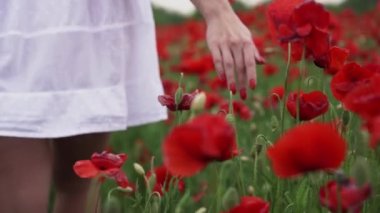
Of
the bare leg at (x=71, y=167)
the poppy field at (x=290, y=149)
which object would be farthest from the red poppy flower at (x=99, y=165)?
the bare leg at (x=71, y=167)

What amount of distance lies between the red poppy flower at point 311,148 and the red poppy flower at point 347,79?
1.05 ft

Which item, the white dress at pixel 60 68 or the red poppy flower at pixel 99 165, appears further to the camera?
the white dress at pixel 60 68

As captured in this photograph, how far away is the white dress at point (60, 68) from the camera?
145 centimetres

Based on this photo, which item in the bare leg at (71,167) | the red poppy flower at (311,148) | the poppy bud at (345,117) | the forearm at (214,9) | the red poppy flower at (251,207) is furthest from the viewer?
the bare leg at (71,167)

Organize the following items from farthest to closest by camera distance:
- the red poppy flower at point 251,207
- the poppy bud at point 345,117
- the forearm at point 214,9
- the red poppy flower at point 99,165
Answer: the poppy bud at point 345,117 → the forearm at point 214,9 → the red poppy flower at point 99,165 → the red poppy flower at point 251,207

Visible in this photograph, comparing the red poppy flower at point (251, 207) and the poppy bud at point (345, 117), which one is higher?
the poppy bud at point (345, 117)

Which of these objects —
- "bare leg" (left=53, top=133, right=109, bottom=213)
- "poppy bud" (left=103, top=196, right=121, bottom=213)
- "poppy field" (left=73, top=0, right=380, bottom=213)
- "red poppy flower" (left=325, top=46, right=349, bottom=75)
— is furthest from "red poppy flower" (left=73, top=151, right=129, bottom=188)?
"bare leg" (left=53, top=133, right=109, bottom=213)

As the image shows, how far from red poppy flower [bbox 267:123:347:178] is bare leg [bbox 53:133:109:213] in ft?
2.84

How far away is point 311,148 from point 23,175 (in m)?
0.73

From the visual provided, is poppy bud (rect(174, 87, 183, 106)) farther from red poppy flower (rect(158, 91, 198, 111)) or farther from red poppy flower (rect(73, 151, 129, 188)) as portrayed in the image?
red poppy flower (rect(73, 151, 129, 188))

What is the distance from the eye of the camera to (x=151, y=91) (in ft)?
5.64

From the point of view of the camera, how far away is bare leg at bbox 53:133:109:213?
5.61 feet

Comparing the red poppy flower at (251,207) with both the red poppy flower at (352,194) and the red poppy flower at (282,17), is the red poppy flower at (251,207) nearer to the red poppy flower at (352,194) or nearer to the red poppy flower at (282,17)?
the red poppy flower at (352,194)

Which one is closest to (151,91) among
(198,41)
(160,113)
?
(160,113)
